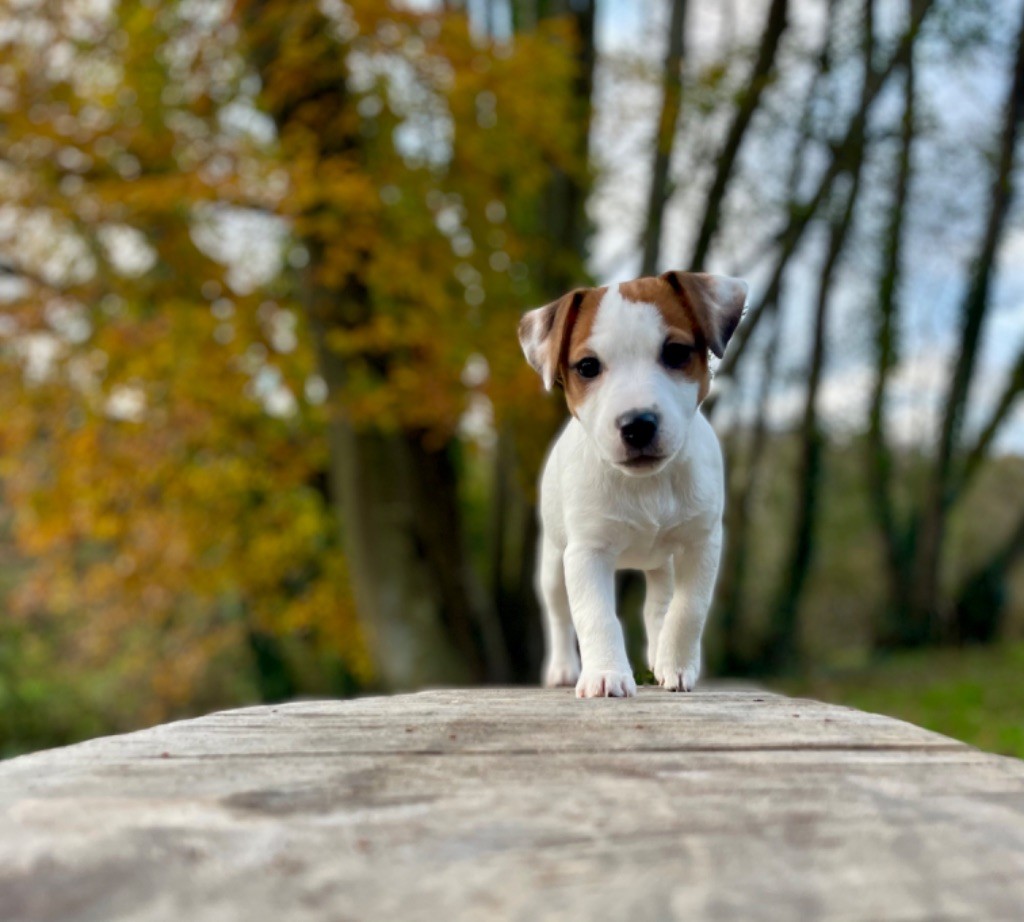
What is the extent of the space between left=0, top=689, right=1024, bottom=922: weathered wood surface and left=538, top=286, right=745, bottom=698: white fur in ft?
1.86

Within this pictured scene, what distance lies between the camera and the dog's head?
95.3 inches

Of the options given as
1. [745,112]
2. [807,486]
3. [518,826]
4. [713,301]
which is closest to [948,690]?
[807,486]

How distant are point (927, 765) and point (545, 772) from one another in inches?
25.1

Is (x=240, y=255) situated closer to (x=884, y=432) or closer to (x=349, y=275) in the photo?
(x=349, y=275)

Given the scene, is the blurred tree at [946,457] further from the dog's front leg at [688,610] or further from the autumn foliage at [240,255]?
the dog's front leg at [688,610]

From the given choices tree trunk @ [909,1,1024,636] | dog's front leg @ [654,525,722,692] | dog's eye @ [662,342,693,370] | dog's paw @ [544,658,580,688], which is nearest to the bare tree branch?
tree trunk @ [909,1,1024,636]

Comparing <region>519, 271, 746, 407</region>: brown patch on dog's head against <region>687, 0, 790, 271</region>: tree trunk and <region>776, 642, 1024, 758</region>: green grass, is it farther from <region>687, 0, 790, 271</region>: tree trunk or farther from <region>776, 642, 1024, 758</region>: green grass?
<region>687, 0, 790, 271</region>: tree trunk

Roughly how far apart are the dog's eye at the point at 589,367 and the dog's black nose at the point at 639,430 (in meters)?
0.21

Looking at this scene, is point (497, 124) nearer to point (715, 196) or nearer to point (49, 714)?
point (715, 196)

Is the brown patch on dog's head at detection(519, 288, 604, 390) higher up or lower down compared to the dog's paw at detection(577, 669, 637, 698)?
higher up

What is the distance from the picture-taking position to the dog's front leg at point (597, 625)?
2.59 meters

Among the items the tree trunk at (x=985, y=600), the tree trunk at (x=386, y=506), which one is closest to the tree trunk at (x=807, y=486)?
the tree trunk at (x=985, y=600)

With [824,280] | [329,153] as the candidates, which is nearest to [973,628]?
[824,280]

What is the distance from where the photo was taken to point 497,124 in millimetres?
8164
